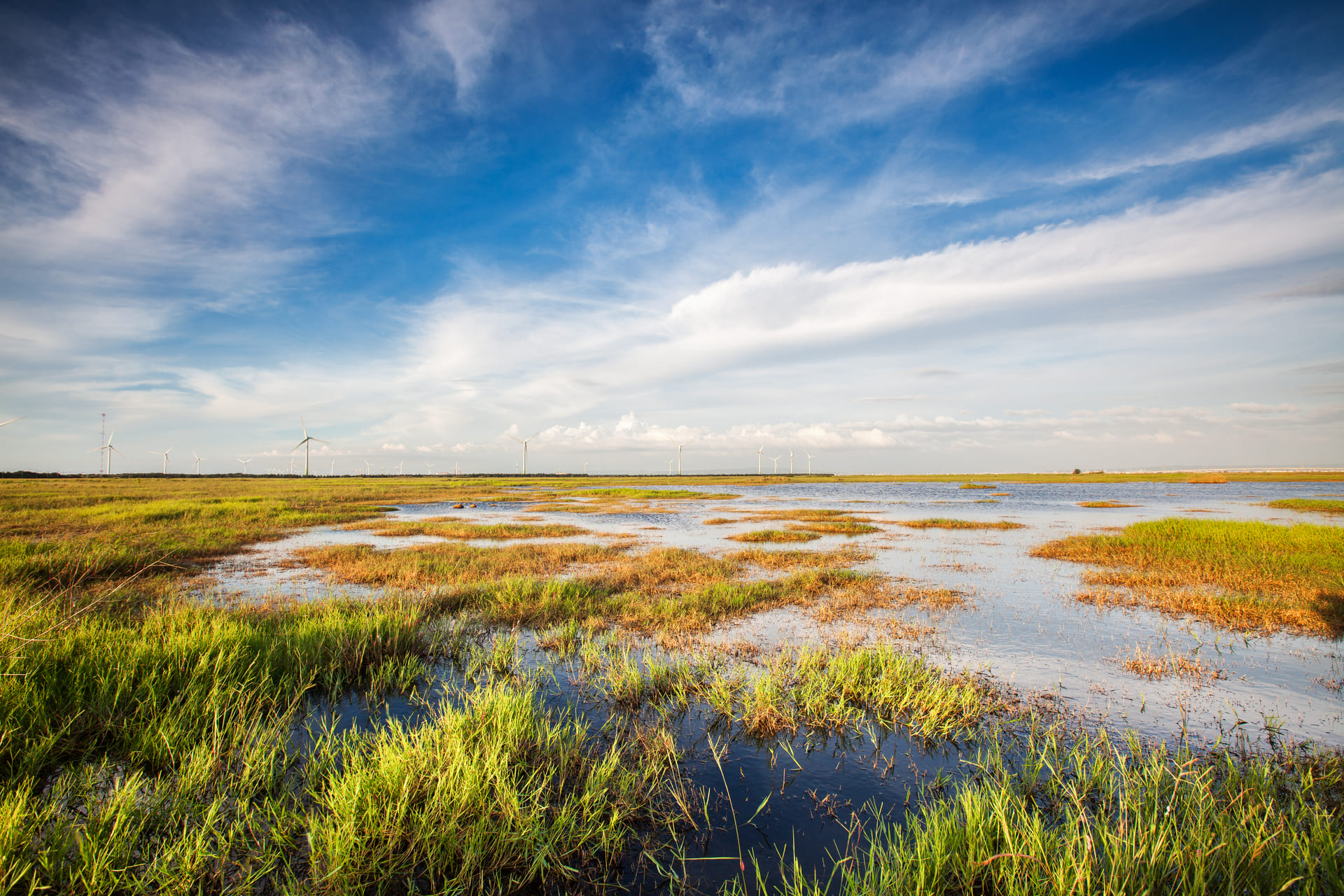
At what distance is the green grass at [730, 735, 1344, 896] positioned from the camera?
12.3 feet

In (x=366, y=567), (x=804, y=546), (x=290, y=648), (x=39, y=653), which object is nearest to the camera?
(x=39, y=653)

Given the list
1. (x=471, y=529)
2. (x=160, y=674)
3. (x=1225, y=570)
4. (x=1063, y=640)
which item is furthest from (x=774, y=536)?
(x=160, y=674)

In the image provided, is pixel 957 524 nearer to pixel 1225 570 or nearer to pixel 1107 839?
pixel 1225 570

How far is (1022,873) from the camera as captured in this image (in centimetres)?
387

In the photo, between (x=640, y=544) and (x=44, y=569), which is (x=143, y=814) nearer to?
(x=44, y=569)

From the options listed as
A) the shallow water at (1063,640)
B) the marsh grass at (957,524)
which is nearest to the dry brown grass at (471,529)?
the shallow water at (1063,640)

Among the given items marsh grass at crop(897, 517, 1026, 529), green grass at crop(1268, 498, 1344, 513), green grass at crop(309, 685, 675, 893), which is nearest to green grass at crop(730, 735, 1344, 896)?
green grass at crop(309, 685, 675, 893)

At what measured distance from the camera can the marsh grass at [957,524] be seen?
31406 millimetres

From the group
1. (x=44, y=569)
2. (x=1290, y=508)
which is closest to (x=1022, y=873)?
(x=44, y=569)

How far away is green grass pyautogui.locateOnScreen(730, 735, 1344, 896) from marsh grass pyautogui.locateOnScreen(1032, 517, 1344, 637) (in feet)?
28.8

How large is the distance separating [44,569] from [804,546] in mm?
24451

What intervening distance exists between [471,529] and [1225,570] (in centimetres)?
3025

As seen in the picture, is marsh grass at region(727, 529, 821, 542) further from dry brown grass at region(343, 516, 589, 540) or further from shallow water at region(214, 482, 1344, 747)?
dry brown grass at region(343, 516, 589, 540)

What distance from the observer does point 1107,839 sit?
4039 mm
